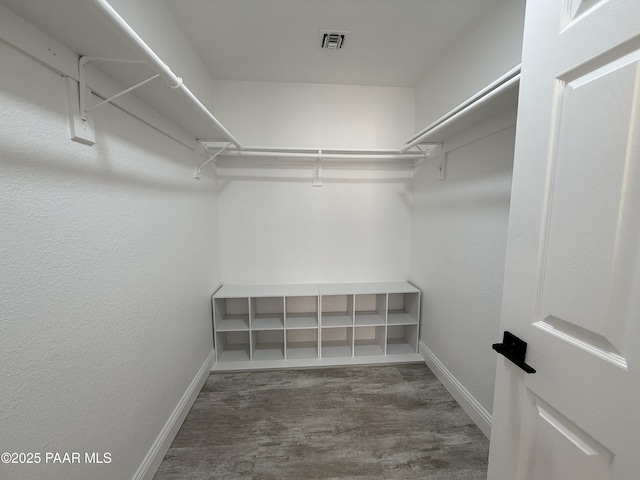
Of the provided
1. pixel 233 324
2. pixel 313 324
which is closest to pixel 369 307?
pixel 313 324

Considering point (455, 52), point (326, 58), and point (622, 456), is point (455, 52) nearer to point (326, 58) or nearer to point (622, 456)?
point (326, 58)

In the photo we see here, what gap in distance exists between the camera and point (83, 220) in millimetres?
932

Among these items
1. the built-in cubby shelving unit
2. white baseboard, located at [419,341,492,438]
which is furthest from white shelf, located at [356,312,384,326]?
white baseboard, located at [419,341,492,438]

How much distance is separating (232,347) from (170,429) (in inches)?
39.9

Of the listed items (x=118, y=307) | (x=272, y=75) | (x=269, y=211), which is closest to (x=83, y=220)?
(x=118, y=307)

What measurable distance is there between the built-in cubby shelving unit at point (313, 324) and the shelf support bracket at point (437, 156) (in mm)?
1091

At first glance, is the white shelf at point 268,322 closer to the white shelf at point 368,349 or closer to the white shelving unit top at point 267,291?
the white shelving unit top at point 267,291

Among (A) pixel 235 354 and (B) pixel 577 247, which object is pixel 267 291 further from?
(B) pixel 577 247

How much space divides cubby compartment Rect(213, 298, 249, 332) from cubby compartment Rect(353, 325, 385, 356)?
112 centimetres

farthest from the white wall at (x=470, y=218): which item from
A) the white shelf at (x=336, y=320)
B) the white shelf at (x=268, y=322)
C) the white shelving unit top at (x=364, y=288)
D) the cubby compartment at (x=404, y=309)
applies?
the white shelf at (x=268, y=322)

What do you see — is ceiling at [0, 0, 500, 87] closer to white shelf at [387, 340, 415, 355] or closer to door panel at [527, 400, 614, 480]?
door panel at [527, 400, 614, 480]

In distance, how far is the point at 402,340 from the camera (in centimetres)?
265

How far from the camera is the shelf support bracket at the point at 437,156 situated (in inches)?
78.7

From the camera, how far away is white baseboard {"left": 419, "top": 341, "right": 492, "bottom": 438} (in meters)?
1.59
